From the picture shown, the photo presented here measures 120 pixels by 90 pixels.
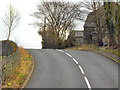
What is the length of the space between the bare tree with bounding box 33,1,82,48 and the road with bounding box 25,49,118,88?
25.3 meters

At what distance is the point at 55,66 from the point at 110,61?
541 cm

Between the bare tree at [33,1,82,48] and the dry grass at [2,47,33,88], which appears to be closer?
the dry grass at [2,47,33,88]

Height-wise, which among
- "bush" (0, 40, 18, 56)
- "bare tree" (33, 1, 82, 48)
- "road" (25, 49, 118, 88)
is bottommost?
"road" (25, 49, 118, 88)

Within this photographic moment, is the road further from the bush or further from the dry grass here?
the bush

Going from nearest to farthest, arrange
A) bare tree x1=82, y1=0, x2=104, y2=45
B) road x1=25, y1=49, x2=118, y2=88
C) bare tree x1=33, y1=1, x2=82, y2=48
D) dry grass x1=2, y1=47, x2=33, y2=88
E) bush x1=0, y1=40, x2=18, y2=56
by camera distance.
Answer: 1. dry grass x1=2, y1=47, x2=33, y2=88
2. road x1=25, y1=49, x2=118, y2=88
3. bush x1=0, y1=40, x2=18, y2=56
4. bare tree x1=82, y1=0, x2=104, y2=45
5. bare tree x1=33, y1=1, x2=82, y2=48

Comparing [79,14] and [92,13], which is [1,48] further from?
[79,14]

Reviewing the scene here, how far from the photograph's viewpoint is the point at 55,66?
16.7 m

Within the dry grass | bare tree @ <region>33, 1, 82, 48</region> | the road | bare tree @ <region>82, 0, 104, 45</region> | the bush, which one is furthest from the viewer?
bare tree @ <region>33, 1, 82, 48</region>

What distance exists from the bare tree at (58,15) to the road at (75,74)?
2534 centimetres

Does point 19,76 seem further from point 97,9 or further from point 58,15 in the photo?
point 58,15

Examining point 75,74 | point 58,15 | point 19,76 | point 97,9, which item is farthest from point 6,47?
point 58,15

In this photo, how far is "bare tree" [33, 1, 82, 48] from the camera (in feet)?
143

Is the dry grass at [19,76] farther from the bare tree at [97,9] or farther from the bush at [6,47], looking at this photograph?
the bare tree at [97,9]

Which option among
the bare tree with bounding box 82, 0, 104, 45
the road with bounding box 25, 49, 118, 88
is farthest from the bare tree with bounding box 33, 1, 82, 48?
the road with bounding box 25, 49, 118, 88
